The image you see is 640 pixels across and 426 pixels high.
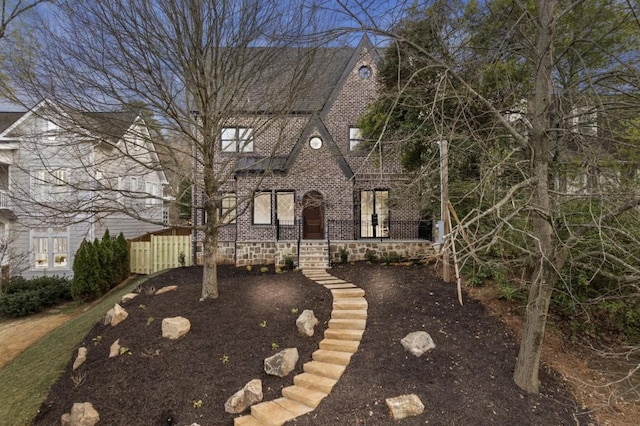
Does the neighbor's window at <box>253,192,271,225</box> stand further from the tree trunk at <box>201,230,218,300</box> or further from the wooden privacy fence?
the tree trunk at <box>201,230,218,300</box>

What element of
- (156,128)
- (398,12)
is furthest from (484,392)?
(156,128)

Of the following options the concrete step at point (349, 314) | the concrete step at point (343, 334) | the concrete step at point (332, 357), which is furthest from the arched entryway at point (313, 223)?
the concrete step at point (332, 357)

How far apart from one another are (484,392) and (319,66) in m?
6.34

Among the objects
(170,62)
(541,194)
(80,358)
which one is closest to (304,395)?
(541,194)

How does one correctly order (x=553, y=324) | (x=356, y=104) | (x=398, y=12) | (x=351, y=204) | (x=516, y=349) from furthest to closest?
(x=356, y=104)
(x=351, y=204)
(x=553, y=324)
(x=516, y=349)
(x=398, y=12)

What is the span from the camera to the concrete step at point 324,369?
4.87 metres

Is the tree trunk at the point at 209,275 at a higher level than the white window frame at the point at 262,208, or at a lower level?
lower

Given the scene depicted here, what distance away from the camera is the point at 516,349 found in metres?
5.39

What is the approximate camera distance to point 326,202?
12562 mm

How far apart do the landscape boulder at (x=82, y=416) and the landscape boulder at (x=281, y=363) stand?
2.29 m

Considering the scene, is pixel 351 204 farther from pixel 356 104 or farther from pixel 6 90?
pixel 6 90

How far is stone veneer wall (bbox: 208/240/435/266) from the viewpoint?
11.6m

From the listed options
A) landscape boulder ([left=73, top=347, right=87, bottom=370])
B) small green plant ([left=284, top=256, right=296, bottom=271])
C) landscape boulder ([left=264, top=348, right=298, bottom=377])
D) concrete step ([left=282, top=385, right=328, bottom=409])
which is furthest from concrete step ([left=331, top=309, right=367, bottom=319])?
small green plant ([left=284, top=256, right=296, bottom=271])

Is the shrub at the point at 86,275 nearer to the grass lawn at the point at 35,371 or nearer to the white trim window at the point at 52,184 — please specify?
the white trim window at the point at 52,184
